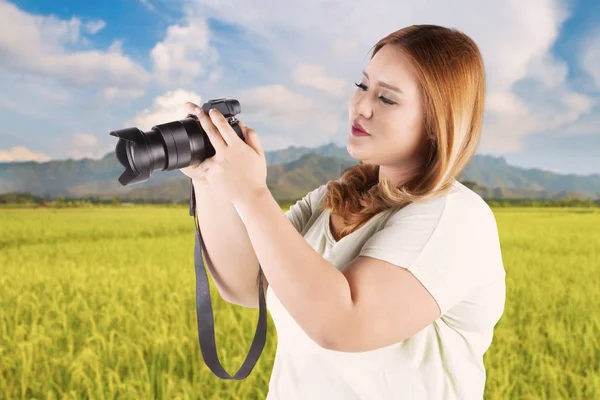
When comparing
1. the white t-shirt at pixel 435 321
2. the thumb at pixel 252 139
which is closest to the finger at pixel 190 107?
the thumb at pixel 252 139

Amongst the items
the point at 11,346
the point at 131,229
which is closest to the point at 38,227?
the point at 131,229

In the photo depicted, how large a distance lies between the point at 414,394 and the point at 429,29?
696 mm

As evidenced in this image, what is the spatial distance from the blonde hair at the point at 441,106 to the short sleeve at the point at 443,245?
0.14 feet

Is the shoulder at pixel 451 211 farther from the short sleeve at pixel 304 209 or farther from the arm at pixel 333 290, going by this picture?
the short sleeve at pixel 304 209

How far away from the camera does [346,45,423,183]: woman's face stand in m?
1.10

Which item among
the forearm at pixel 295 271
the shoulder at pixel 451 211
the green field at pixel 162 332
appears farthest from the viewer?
the green field at pixel 162 332

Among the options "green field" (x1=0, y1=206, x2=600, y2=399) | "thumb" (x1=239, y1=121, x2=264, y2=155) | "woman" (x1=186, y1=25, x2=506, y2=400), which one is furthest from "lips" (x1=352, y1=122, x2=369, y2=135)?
"green field" (x1=0, y1=206, x2=600, y2=399)

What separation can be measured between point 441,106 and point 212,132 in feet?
1.36

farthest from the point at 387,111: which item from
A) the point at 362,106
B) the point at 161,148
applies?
the point at 161,148

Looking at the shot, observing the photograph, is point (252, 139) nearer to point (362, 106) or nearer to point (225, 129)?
point (225, 129)

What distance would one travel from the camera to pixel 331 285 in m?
0.94

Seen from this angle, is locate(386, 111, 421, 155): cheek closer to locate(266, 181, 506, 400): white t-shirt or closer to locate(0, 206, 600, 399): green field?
locate(266, 181, 506, 400): white t-shirt

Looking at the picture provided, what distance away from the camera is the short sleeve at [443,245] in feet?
3.29

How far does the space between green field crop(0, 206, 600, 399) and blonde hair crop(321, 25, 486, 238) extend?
151cm
